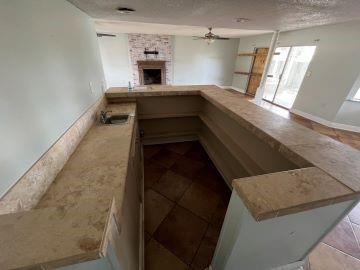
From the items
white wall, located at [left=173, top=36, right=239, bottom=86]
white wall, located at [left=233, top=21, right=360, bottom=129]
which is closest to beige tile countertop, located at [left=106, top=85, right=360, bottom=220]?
white wall, located at [left=233, top=21, right=360, bottom=129]

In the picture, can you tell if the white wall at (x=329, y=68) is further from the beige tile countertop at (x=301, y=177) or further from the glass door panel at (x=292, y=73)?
the beige tile countertop at (x=301, y=177)

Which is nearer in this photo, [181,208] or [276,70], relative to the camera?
[181,208]

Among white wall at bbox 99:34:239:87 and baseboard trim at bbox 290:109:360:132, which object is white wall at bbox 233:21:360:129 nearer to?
baseboard trim at bbox 290:109:360:132

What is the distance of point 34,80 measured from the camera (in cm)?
A: 93

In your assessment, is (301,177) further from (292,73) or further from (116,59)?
(116,59)

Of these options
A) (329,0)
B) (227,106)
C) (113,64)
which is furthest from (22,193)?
(113,64)

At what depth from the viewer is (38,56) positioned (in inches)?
38.6

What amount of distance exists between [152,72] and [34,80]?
7307mm

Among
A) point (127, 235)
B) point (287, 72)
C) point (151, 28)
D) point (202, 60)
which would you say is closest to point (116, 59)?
point (151, 28)

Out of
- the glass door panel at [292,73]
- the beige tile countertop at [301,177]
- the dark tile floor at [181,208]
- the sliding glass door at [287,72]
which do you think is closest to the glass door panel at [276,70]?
the sliding glass door at [287,72]

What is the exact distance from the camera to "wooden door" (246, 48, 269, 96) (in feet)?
21.2

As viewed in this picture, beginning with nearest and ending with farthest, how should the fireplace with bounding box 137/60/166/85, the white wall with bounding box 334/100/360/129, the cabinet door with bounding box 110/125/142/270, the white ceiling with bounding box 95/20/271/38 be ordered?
1. the cabinet door with bounding box 110/125/142/270
2. the white wall with bounding box 334/100/360/129
3. the white ceiling with bounding box 95/20/271/38
4. the fireplace with bounding box 137/60/166/85

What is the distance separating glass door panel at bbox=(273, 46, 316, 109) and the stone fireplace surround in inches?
186

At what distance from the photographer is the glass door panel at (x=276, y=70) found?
539 centimetres
